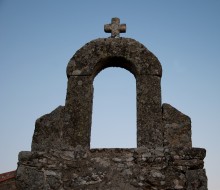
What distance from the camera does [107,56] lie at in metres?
4.65

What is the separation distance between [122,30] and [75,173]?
8.49 feet

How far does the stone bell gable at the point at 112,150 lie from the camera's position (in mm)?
3816

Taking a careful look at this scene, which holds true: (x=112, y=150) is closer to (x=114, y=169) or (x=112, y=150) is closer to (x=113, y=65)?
(x=114, y=169)

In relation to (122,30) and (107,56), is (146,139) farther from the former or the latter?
(122,30)

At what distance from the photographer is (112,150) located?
399cm

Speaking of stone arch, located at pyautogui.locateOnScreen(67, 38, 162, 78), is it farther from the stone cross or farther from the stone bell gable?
the stone cross

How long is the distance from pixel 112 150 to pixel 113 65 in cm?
158

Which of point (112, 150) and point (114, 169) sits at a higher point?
point (112, 150)

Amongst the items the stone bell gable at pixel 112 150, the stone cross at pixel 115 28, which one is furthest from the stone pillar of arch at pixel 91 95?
the stone cross at pixel 115 28

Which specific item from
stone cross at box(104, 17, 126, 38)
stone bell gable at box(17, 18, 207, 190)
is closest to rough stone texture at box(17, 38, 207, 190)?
stone bell gable at box(17, 18, 207, 190)

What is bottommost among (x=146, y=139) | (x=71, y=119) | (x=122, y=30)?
(x=146, y=139)

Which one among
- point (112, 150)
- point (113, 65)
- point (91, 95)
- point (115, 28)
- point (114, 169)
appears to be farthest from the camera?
point (115, 28)

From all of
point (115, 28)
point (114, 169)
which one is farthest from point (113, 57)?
point (114, 169)

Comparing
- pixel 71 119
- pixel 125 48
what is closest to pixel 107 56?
pixel 125 48
